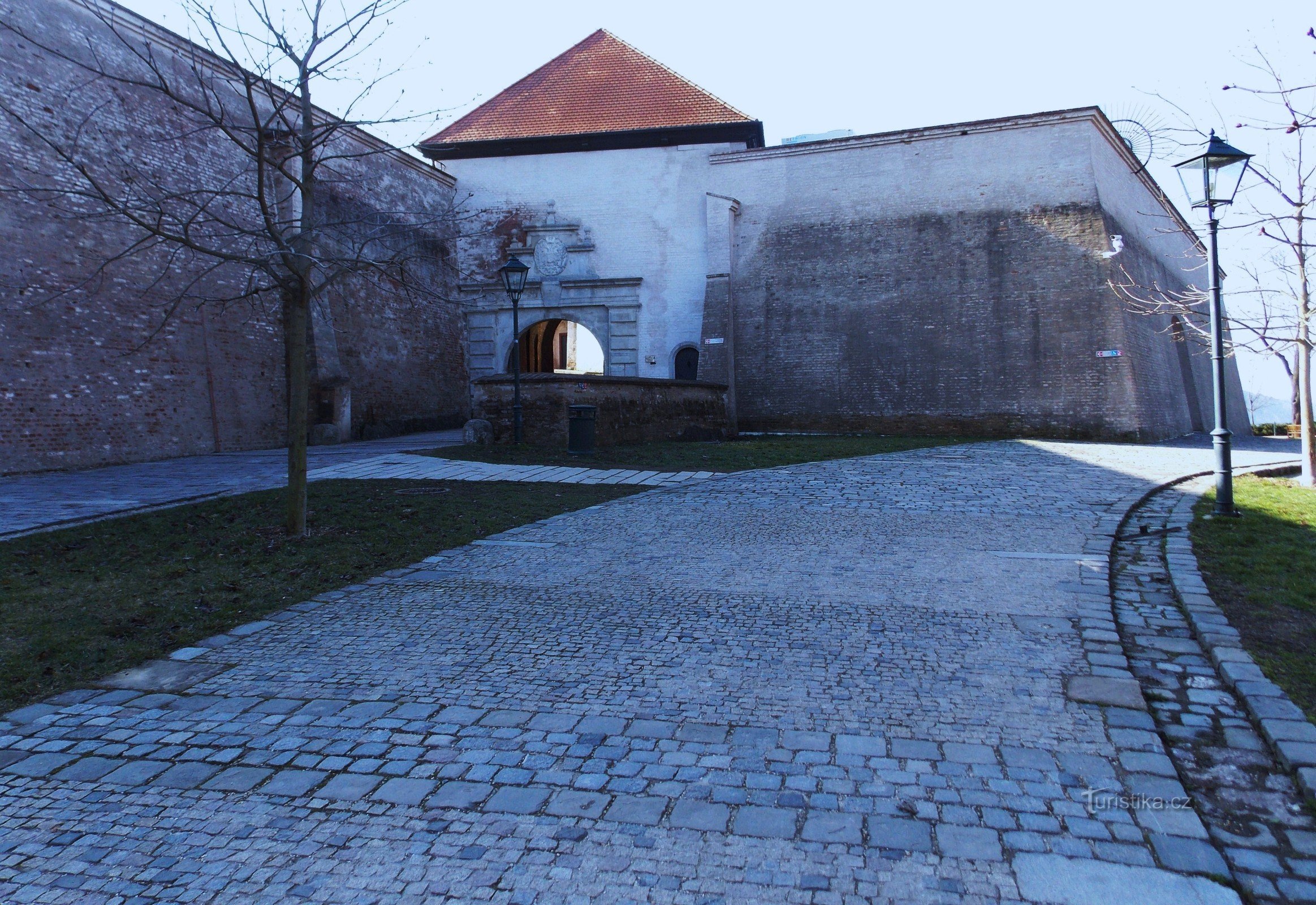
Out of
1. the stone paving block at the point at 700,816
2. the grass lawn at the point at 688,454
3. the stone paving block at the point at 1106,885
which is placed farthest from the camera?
the grass lawn at the point at 688,454

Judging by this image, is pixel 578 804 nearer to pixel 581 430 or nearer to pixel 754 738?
pixel 754 738

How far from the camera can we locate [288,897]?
236cm

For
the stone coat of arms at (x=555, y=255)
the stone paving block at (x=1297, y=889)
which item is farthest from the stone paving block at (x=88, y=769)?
the stone coat of arms at (x=555, y=255)

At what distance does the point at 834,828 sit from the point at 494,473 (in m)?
10.1

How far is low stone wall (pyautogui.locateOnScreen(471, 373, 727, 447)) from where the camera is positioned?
15.9m

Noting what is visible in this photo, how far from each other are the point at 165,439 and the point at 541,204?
1403cm

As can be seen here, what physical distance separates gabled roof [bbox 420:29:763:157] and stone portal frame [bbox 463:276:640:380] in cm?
432

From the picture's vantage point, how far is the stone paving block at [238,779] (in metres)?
3.03

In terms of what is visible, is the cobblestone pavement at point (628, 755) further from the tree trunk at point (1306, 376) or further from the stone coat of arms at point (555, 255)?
the stone coat of arms at point (555, 255)

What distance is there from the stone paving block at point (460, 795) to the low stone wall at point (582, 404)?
12986mm

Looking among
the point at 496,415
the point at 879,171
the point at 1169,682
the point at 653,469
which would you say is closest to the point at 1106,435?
the point at 879,171

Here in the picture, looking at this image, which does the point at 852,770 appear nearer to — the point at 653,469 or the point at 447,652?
the point at 447,652

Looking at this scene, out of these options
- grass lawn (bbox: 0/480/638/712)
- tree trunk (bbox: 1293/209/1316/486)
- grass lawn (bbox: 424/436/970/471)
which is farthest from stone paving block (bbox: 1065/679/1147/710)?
tree trunk (bbox: 1293/209/1316/486)

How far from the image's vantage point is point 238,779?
3.09 metres
